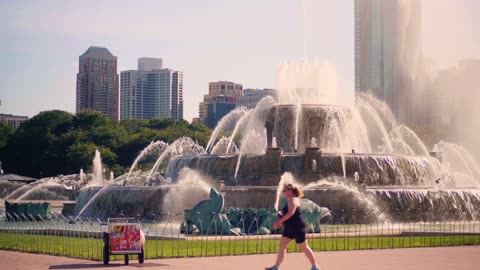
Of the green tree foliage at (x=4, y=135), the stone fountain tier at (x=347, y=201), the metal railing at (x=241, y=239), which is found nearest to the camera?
the metal railing at (x=241, y=239)

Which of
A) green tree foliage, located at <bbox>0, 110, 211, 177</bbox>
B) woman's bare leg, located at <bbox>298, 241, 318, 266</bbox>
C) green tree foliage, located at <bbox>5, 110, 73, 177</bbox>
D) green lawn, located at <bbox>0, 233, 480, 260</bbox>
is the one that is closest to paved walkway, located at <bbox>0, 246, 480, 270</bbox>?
green lawn, located at <bbox>0, 233, 480, 260</bbox>

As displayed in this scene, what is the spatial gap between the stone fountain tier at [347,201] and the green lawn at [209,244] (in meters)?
8.78

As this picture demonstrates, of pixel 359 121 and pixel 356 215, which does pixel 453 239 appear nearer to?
pixel 356 215

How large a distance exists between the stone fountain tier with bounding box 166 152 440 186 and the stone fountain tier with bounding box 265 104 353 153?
7645mm

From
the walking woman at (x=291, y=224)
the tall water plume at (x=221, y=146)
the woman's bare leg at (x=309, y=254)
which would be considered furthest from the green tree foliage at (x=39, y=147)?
the woman's bare leg at (x=309, y=254)

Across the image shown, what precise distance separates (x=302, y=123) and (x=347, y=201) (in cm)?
1477

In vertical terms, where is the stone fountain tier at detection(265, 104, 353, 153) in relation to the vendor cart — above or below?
above

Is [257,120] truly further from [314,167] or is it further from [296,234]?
[296,234]

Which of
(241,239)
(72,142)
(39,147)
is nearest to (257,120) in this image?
(241,239)

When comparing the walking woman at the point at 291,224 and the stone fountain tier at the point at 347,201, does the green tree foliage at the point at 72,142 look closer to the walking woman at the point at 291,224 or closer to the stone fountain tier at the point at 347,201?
the stone fountain tier at the point at 347,201

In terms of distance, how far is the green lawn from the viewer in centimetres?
2556

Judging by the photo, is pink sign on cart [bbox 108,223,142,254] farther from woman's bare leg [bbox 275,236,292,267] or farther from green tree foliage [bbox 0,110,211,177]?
green tree foliage [bbox 0,110,211,177]

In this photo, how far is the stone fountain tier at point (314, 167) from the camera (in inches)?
1813

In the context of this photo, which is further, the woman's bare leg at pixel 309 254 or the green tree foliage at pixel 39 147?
the green tree foliage at pixel 39 147
